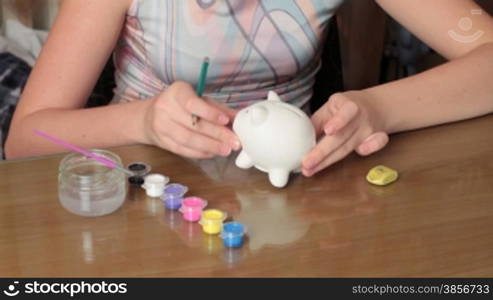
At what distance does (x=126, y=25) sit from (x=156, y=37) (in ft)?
0.16

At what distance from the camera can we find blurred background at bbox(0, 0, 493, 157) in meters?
1.44

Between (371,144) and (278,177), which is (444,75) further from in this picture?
(278,177)

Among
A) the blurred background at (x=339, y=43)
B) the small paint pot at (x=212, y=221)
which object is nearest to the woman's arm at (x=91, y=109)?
the small paint pot at (x=212, y=221)

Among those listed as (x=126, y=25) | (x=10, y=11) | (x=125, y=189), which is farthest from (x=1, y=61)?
(x=125, y=189)

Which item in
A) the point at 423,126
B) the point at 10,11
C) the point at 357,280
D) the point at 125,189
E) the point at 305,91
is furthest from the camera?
the point at 10,11

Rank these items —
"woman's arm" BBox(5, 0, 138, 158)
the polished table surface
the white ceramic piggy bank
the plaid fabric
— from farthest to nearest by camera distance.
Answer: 1. the plaid fabric
2. "woman's arm" BBox(5, 0, 138, 158)
3. the white ceramic piggy bank
4. the polished table surface

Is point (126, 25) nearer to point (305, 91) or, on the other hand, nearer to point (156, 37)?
point (156, 37)

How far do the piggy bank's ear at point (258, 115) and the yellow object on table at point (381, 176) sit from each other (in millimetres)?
142

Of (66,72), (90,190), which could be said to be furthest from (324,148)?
(66,72)

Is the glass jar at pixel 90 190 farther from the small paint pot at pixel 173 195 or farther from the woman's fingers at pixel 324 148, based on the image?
the woman's fingers at pixel 324 148

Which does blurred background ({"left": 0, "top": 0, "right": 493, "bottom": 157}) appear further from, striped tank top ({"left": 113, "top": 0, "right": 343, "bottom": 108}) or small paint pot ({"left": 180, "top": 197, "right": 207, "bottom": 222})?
small paint pot ({"left": 180, "top": 197, "right": 207, "bottom": 222})

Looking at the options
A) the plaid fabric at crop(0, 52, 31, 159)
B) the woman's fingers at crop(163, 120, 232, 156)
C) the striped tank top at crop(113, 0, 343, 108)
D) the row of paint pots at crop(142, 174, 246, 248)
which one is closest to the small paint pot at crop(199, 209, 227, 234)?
the row of paint pots at crop(142, 174, 246, 248)

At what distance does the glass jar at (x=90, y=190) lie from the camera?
2.48 ft

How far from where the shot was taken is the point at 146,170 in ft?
2.73
